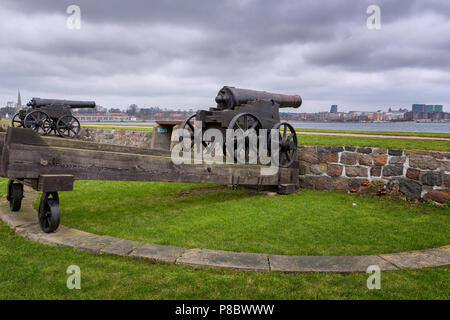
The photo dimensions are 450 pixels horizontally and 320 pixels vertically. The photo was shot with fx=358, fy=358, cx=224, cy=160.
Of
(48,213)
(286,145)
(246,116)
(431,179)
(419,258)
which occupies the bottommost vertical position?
(419,258)

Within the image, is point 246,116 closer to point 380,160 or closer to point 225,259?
point 380,160

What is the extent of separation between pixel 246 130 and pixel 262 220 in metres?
2.64

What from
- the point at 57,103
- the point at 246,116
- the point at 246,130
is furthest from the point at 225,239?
the point at 57,103

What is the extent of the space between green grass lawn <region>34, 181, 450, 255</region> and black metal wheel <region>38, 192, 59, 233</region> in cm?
47

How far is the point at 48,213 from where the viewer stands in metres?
4.26

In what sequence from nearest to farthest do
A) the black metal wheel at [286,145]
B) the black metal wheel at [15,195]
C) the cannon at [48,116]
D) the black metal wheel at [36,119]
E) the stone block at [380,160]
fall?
the black metal wheel at [15,195]
the stone block at [380,160]
the black metal wheel at [286,145]
the black metal wheel at [36,119]
the cannon at [48,116]

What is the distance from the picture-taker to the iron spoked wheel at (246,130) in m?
7.29

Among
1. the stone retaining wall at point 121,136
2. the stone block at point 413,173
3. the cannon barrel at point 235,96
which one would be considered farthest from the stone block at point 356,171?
the stone retaining wall at point 121,136

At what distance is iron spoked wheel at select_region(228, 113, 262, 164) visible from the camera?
23.9 feet

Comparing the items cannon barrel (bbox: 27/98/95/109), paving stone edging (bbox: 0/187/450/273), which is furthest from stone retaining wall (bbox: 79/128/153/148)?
paving stone edging (bbox: 0/187/450/273)

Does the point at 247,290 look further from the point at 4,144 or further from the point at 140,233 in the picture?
the point at 4,144

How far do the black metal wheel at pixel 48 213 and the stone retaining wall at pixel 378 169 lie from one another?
17.7ft

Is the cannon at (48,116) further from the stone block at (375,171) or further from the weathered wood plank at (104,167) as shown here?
the stone block at (375,171)
